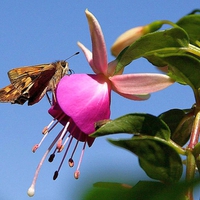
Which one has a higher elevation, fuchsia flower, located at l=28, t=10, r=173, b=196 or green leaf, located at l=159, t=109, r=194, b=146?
fuchsia flower, located at l=28, t=10, r=173, b=196

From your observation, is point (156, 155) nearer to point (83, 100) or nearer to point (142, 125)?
point (142, 125)

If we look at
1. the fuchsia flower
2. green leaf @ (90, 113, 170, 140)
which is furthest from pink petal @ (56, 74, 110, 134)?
green leaf @ (90, 113, 170, 140)

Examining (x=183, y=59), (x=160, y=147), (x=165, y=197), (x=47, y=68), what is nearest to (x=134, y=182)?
(x=165, y=197)

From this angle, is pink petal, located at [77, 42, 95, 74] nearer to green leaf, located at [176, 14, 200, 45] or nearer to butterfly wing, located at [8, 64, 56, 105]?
butterfly wing, located at [8, 64, 56, 105]

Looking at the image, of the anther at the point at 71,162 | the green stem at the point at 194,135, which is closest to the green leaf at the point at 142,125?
the green stem at the point at 194,135

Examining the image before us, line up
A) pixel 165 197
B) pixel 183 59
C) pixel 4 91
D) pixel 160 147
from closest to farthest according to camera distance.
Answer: pixel 165 197 → pixel 160 147 → pixel 183 59 → pixel 4 91

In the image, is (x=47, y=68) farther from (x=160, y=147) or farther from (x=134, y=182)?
(x=134, y=182)

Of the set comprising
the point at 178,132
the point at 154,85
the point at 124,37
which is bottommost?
the point at 178,132
